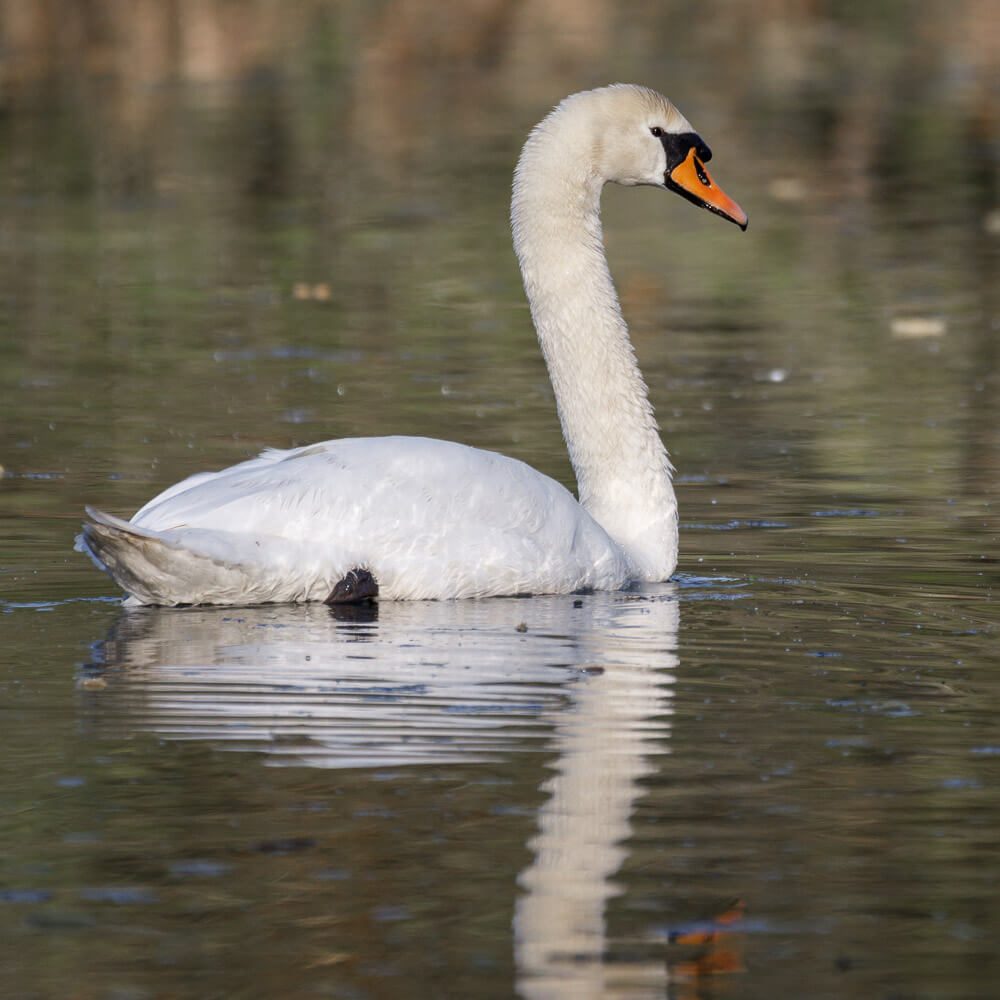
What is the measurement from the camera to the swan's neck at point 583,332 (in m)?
9.21

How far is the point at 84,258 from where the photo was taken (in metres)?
18.4

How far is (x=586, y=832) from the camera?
5438 mm

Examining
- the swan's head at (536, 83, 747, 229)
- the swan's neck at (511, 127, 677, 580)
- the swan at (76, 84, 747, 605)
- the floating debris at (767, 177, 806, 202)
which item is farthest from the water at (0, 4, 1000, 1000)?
the floating debris at (767, 177, 806, 202)

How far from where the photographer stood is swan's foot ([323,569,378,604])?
26.4 ft

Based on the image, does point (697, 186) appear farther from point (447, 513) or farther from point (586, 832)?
point (586, 832)

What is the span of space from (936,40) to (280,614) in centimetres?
2885

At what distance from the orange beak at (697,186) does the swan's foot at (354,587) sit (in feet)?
8.03

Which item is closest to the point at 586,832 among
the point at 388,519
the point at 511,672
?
the point at 511,672

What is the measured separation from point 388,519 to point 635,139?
232 centimetres

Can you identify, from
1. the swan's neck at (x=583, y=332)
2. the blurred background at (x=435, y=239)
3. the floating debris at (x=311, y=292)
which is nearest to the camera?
the swan's neck at (x=583, y=332)

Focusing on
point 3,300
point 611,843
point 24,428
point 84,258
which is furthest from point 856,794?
point 84,258

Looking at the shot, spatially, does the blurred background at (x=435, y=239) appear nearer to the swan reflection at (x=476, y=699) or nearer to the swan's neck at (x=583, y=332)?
the swan's neck at (x=583, y=332)

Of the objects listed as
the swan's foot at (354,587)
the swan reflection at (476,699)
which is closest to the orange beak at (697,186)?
the swan reflection at (476,699)

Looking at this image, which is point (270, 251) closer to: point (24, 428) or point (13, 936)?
point (24, 428)
